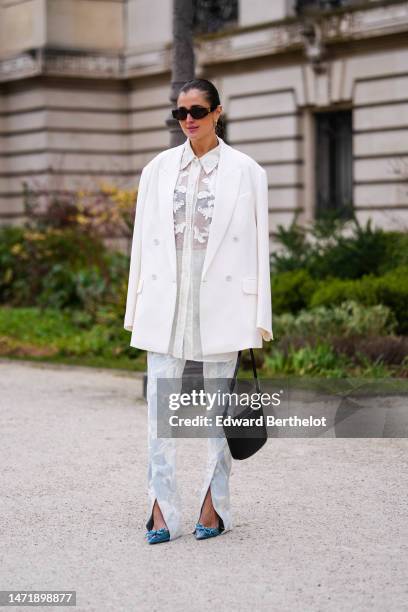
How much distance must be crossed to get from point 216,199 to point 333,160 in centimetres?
1587

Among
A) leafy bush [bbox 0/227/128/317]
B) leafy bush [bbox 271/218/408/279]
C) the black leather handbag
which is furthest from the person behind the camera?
leafy bush [bbox 0/227/128/317]

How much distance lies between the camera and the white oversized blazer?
237 inches

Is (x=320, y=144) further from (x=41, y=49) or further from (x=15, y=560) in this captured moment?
(x=15, y=560)

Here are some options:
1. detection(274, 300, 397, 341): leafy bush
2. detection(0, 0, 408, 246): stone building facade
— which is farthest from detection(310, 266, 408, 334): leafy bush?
detection(0, 0, 408, 246): stone building facade

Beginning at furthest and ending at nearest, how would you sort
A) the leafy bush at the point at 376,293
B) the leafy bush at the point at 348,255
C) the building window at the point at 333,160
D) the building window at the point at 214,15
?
the building window at the point at 214,15 → the building window at the point at 333,160 → the leafy bush at the point at 348,255 → the leafy bush at the point at 376,293

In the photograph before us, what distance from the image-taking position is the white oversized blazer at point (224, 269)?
6.02 m

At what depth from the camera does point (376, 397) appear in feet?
30.8

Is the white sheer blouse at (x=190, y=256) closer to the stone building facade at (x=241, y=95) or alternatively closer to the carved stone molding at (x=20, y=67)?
the stone building facade at (x=241, y=95)

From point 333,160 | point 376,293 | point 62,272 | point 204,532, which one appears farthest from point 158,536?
point 333,160

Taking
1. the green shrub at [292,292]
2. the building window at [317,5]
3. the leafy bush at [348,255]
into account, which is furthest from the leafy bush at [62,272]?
the building window at [317,5]

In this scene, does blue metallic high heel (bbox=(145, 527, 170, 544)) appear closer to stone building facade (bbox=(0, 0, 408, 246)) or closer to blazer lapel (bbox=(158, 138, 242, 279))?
blazer lapel (bbox=(158, 138, 242, 279))

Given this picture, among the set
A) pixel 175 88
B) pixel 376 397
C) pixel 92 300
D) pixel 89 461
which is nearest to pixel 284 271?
pixel 92 300

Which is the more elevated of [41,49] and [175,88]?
[41,49]

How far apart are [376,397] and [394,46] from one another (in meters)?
11.5
